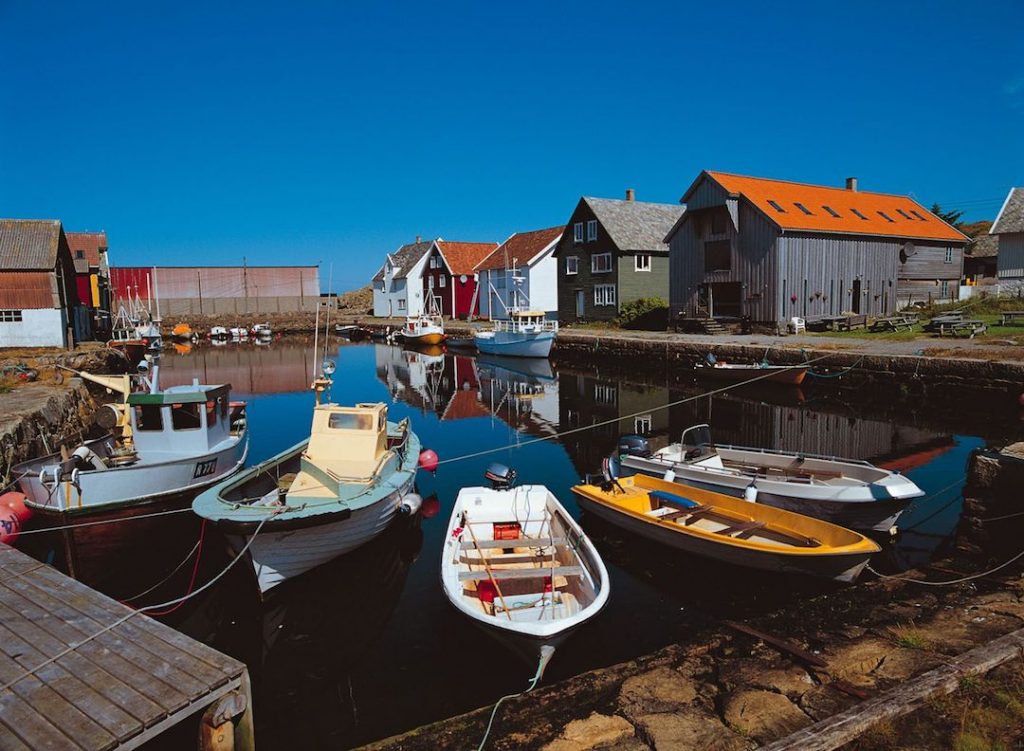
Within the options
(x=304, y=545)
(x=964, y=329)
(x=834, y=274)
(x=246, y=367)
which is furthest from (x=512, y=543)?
(x=246, y=367)

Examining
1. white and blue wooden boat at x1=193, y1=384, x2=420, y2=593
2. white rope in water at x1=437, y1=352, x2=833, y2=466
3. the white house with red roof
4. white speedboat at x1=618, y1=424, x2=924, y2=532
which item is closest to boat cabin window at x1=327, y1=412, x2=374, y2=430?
white and blue wooden boat at x1=193, y1=384, x2=420, y2=593

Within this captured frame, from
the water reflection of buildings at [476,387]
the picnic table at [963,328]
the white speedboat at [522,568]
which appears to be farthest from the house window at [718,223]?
the white speedboat at [522,568]

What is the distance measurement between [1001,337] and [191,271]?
76.7 metres

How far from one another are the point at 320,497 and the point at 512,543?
3.38 meters

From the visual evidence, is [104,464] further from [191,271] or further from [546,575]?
[191,271]

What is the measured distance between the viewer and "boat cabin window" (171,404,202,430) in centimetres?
1356

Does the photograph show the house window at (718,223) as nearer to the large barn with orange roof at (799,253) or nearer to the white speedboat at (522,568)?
the large barn with orange roof at (799,253)

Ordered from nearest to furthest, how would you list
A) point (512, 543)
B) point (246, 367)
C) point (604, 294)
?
1. point (512, 543)
2. point (246, 367)
3. point (604, 294)

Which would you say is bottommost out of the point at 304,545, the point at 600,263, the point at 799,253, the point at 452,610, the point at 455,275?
the point at 452,610

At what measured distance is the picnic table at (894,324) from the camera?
32594 mm

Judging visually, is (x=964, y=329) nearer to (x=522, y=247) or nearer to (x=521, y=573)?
(x=521, y=573)

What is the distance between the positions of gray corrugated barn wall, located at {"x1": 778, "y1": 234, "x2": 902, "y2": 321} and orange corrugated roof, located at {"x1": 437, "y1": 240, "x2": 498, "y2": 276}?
37.5m

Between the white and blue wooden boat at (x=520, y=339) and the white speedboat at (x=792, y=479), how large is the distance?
89.3 ft

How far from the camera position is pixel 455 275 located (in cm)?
6644
